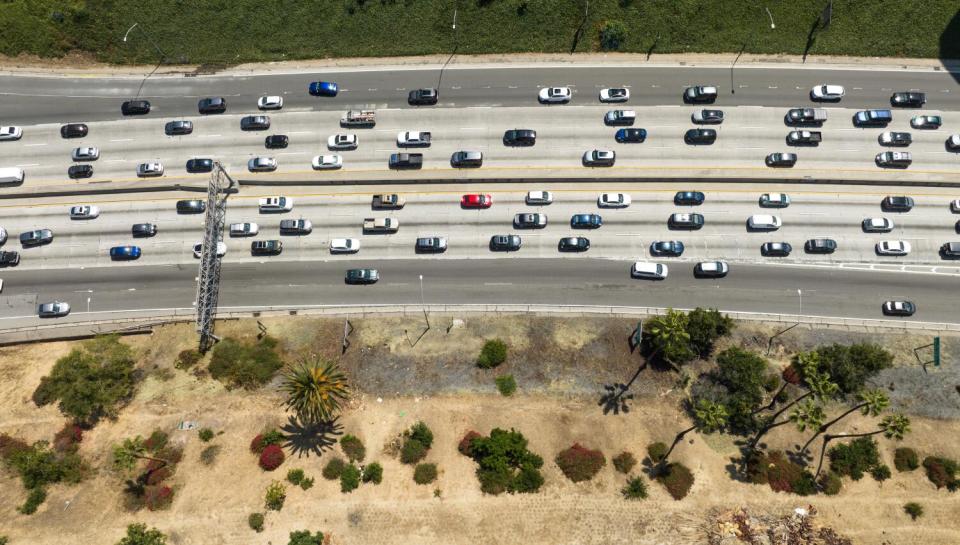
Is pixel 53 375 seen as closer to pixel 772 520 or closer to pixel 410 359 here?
pixel 410 359

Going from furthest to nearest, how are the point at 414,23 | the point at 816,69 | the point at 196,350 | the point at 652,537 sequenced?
the point at 414,23 < the point at 816,69 < the point at 196,350 < the point at 652,537

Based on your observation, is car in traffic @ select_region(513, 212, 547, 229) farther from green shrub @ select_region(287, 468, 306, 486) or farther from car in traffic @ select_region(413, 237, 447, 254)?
A: green shrub @ select_region(287, 468, 306, 486)

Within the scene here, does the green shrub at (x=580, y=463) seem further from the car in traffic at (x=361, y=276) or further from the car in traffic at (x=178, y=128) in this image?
the car in traffic at (x=178, y=128)

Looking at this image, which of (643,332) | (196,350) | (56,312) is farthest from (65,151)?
(643,332)

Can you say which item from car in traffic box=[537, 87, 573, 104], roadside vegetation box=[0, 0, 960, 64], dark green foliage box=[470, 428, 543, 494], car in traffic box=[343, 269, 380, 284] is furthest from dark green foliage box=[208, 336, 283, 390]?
car in traffic box=[537, 87, 573, 104]

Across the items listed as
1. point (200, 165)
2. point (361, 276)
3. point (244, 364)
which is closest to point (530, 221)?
point (361, 276)

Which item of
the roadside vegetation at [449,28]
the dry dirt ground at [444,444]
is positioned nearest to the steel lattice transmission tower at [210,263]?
the dry dirt ground at [444,444]
